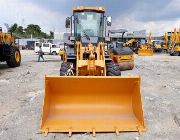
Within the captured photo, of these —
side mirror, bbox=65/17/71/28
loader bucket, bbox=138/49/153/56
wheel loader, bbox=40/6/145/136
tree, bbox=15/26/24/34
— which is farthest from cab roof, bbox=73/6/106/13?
tree, bbox=15/26/24/34

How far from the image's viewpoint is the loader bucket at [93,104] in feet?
18.1

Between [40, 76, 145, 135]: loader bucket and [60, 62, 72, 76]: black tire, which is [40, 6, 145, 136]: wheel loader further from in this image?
[60, 62, 72, 76]: black tire

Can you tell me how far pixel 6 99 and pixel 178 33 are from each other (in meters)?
30.8

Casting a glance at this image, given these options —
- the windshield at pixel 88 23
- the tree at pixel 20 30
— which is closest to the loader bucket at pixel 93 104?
the windshield at pixel 88 23

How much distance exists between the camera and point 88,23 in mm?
10359

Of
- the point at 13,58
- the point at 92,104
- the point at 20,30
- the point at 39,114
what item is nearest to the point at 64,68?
the point at 39,114

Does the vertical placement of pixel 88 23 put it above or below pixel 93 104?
above

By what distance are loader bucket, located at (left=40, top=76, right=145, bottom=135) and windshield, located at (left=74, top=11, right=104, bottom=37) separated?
4.56 meters

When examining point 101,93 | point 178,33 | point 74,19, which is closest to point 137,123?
point 101,93

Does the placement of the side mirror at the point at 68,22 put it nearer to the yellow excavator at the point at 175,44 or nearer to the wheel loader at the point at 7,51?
the wheel loader at the point at 7,51

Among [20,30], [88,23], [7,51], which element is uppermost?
[20,30]

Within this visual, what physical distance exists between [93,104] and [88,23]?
5016mm

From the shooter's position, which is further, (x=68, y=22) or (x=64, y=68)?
(x=68, y=22)

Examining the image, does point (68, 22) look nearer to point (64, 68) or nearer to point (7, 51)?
→ point (64, 68)
